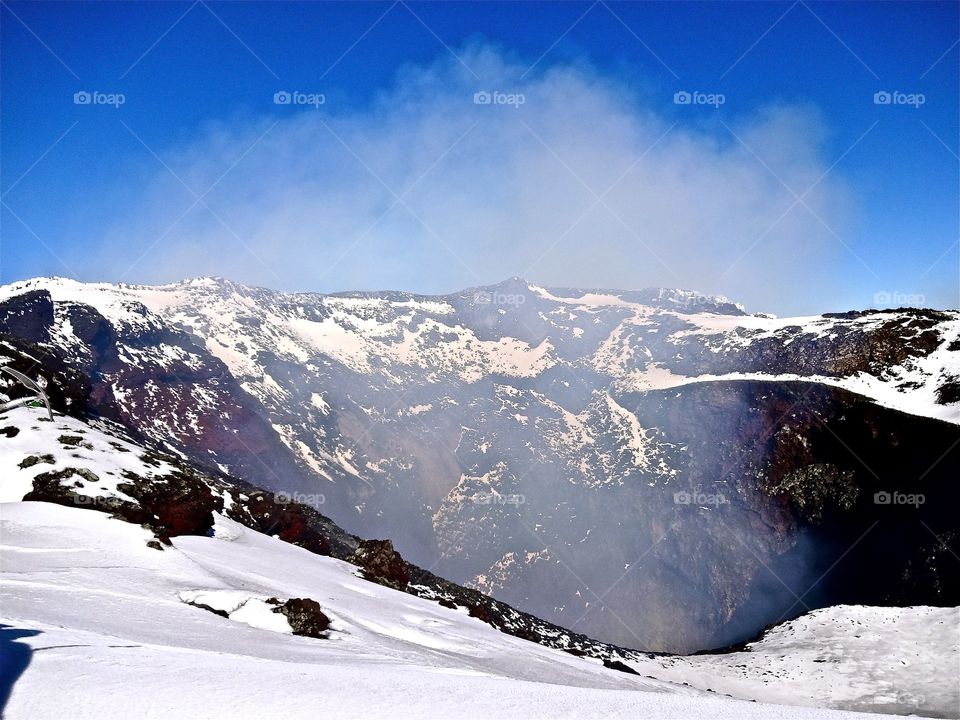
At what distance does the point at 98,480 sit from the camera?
18672mm

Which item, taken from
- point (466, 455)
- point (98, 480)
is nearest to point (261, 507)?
point (98, 480)

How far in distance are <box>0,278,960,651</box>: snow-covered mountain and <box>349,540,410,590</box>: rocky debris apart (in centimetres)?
2079

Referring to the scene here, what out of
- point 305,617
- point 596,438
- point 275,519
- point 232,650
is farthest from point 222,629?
point 596,438

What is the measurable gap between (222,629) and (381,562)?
1836 centimetres

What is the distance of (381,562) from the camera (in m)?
28.9

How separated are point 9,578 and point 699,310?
519 ft

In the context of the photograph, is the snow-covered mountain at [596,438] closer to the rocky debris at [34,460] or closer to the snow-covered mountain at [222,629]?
the snow-covered mountain at [222,629]

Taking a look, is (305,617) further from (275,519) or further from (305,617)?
(275,519)

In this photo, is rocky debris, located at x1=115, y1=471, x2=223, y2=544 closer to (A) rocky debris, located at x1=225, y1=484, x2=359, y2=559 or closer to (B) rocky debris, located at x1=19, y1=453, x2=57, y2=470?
(B) rocky debris, located at x1=19, y1=453, x2=57, y2=470

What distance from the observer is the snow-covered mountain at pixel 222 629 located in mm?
5738

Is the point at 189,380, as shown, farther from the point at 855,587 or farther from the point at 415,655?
the point at 415,655

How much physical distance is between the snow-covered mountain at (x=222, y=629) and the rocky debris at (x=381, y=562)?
25cm

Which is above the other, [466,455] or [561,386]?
[561,386]

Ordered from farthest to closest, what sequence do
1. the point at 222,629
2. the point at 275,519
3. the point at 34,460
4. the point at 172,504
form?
the point at 275,519 < the point at 172,504 < the point at 34,460 < the point at 222,629
